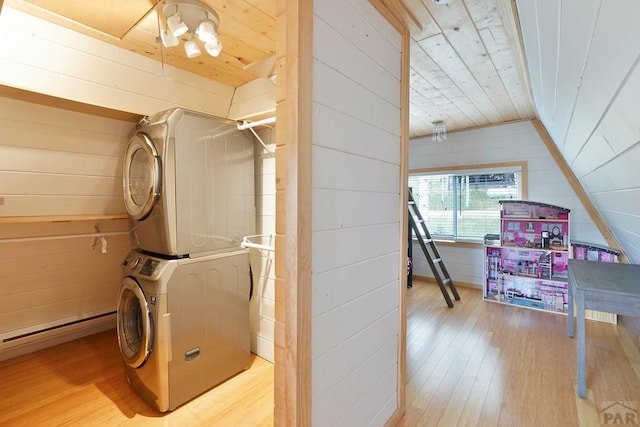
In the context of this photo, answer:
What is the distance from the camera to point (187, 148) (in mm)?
1814

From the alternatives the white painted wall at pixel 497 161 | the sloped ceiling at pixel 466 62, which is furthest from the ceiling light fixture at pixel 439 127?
the white painted wall at pixel 497 161

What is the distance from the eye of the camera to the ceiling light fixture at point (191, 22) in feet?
4.55

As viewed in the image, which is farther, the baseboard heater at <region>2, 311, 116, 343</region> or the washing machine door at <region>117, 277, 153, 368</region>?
A: the baseboard heater at <region>2, 311, 116, 343</region>

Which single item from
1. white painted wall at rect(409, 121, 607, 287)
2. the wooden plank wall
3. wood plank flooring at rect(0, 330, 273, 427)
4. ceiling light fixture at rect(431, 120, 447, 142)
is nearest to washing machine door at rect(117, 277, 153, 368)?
wood plank flooring at rect(0, 330, 273, 427)

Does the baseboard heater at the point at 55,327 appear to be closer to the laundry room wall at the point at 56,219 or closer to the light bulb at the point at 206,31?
the laundry room wall at the point at 56,219

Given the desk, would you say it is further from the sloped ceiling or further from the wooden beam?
the sloped ceiling

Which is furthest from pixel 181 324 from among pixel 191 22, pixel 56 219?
pixel 191 22

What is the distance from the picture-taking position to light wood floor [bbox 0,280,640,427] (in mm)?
1708

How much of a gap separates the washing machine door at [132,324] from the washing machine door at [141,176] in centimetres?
48

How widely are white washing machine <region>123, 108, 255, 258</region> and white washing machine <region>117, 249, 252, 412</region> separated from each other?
Result: 0.41 ft

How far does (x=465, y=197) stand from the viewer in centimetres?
422

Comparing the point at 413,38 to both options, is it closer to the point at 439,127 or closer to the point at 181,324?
the point at 439,127

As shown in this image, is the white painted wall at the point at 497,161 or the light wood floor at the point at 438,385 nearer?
the light wood floor at the point at 438,385

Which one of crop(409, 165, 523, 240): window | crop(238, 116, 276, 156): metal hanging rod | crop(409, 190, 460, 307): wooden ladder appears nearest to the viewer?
crop(238, 116, 276, 156): metal hanging rod
